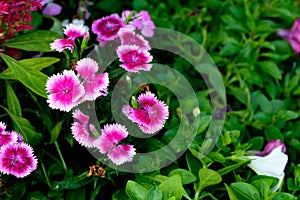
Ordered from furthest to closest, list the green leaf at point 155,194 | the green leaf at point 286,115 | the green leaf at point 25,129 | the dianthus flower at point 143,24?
the green leaf at point 286,115, the dianthus flower at point 143,24, the green leaf at point 25,129, the green leaf at point 155,194

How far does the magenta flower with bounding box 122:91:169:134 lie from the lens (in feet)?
3.80

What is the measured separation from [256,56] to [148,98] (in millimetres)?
807

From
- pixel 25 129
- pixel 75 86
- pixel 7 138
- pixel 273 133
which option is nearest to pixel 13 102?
pixel 25 129

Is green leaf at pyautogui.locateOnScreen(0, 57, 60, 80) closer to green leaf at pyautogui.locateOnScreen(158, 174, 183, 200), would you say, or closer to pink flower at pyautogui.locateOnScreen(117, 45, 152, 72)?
pink flower at pyautogui.locateOnScreen(117, 45, 152, 72)

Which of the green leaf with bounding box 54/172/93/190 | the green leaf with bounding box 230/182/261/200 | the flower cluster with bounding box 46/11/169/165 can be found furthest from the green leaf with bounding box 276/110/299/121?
the green leaf with bounding box 54/172/93/190

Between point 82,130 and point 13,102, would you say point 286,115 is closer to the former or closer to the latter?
point 82,130

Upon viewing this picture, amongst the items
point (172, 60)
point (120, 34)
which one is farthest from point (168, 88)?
point (120, 34)

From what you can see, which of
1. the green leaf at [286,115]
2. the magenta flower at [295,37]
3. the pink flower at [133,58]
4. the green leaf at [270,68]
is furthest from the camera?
the magenta flower at [295,37]

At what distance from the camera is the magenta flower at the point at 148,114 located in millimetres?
1157

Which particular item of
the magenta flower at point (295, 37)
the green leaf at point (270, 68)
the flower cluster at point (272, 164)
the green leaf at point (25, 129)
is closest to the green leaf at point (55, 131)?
the green leaf at point (25, 129)

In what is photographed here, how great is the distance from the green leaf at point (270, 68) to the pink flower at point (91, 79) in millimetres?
865

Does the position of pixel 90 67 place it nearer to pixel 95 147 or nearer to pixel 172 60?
pixel 95 147

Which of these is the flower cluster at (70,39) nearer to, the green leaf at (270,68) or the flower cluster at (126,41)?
the flower cluster at (126,41)

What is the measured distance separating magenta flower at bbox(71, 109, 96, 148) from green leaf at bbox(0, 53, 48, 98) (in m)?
0.10
